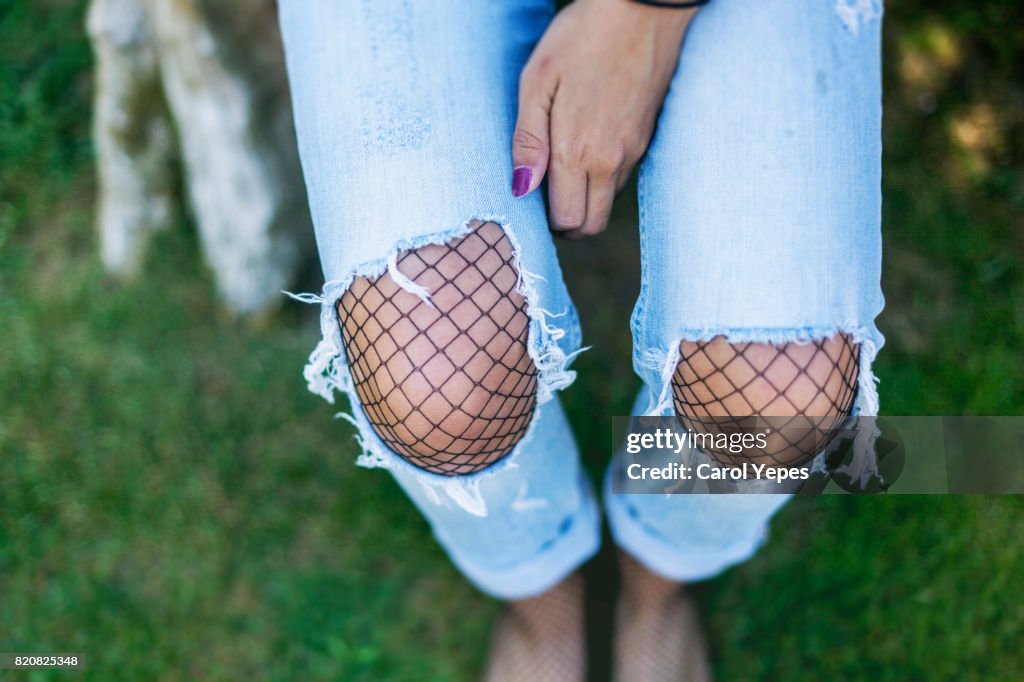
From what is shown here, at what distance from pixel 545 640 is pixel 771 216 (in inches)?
33.7

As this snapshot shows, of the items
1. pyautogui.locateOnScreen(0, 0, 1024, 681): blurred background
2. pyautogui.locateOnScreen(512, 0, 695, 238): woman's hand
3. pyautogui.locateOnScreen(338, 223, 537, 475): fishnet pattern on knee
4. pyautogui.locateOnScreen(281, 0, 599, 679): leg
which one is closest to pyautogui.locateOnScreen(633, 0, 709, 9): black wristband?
pyautogui.locateOnScreen(512, 0, 695, 238): woman's hand

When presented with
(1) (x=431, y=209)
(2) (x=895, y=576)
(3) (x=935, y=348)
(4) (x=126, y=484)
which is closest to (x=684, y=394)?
(1) (x=431, y=209)

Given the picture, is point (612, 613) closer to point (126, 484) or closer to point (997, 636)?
point (997, 636)

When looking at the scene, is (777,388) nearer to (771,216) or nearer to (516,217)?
(771,216)

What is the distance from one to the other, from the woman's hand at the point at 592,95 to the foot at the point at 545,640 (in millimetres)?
751

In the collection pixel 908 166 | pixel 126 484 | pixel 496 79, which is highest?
pixel 496 79

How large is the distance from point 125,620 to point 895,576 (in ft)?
4.90

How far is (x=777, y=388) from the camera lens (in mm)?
906

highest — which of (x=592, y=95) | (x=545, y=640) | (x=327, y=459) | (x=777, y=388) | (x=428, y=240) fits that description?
(x=592, y=95)

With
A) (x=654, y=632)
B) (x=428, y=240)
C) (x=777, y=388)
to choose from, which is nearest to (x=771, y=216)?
(x=777, y=388)

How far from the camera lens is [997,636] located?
1417 mm

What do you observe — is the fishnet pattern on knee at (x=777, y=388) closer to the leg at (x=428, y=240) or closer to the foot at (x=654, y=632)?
the leg at (x=428, y=240)

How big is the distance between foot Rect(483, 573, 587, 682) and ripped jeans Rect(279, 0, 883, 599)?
0.46 metres

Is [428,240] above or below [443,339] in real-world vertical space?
A: above
